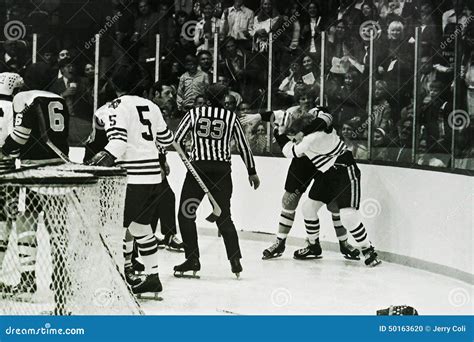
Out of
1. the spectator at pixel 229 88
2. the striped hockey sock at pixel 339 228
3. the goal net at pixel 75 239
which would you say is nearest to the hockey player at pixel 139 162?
the goal net at pixel 75 239

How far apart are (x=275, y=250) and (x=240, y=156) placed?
22.5 inches

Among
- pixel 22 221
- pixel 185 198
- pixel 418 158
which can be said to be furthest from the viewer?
pixel 418 158

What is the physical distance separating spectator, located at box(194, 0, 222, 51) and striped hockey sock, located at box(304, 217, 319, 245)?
1.27 m

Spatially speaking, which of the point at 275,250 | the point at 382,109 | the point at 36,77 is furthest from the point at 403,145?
the point at 36,77

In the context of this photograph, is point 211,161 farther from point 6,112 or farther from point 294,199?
point 6,112

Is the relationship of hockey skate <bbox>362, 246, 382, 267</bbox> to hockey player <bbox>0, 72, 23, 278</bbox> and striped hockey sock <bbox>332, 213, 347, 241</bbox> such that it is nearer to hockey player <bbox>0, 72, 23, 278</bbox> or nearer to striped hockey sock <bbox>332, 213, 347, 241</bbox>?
striped hockey sock <bbox>332, 213, 347, 241</bbox>

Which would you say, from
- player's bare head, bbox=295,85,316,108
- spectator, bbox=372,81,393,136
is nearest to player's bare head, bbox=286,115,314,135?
player's bare head, bbox=295,85,316,108

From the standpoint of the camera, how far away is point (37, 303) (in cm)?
466

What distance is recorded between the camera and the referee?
219 inches

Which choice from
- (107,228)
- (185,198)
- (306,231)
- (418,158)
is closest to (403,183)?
(418,158)
